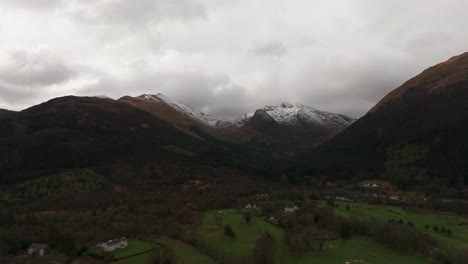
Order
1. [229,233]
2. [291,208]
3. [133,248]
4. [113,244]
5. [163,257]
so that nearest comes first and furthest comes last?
[163,257]
[133,248]
[113,244]
[229,233]
[291,208]

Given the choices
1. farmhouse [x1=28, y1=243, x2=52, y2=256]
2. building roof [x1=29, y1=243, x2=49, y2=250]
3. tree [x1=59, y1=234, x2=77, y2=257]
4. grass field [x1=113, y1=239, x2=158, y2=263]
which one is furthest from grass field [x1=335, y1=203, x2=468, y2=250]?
building roof [x1=29, y1=243, x2=49, y2=250]

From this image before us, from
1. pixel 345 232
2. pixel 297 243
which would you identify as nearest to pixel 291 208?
pixel 345 232

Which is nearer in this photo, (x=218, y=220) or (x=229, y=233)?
(x=229, y=233)

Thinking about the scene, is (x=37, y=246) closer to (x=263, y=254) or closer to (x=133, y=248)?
(x=133, y=248)

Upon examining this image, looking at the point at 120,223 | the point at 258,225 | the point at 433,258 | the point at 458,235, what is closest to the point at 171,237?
the point at 120,223

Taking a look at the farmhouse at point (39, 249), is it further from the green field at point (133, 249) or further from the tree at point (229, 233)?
the tree at point (229, 233)

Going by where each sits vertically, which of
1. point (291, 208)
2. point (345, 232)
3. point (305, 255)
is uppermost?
point (291, 208)

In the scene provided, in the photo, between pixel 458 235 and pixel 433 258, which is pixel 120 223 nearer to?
pixel 433 258
